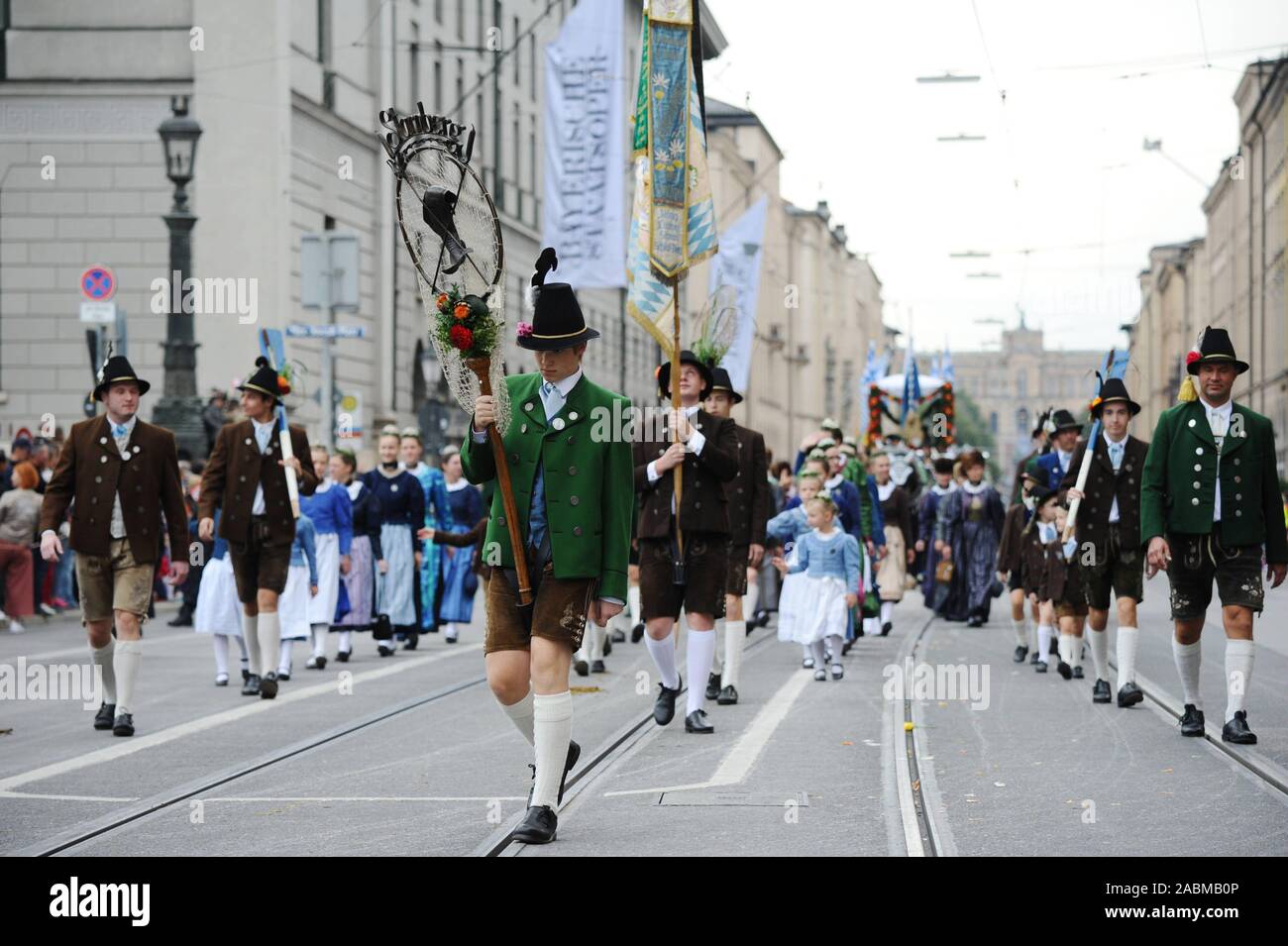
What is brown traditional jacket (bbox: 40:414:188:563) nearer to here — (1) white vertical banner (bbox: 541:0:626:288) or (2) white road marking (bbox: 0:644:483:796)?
(2) white road marking (bbox: 0:644:483:796)

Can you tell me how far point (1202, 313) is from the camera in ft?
285

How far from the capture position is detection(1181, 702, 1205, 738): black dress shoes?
1055 centimetres

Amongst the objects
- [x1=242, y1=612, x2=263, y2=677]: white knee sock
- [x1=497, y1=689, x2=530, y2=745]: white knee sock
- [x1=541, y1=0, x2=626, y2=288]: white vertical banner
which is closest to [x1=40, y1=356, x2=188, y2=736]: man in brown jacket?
[x1=242, y1=612, x2=263, y2=677]: white knee sock

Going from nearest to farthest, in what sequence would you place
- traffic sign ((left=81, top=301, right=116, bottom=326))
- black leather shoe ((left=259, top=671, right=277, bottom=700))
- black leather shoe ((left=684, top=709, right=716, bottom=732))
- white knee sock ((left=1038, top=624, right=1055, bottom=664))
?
1. black leather shoe ((left=684, top=709, right=716, bottom=732))
2. black leather shoe ((left=259, top=671, right=277, bottom=700))
3. white knee sock ((left=1038, top=624, right=1055, bottom=664))
4. traffic sign ((left=81, top=301, right=116, bottom=326))

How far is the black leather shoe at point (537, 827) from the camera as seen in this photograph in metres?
7.23

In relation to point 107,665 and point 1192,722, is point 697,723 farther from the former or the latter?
point 107,665

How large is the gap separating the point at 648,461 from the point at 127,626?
3.07 metres

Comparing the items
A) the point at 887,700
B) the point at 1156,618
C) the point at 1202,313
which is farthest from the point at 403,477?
the point at 1202,313

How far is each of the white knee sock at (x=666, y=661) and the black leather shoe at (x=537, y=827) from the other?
3.74 meters

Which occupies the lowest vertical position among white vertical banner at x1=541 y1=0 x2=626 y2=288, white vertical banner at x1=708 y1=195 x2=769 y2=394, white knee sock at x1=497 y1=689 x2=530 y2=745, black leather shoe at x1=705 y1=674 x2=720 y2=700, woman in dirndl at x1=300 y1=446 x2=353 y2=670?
black leather shoe at x1=705 y1=674 x2=720 y2=700

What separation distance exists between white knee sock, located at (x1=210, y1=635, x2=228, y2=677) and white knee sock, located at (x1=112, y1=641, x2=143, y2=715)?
10.7 feet

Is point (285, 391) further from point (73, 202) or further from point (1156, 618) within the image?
point (73, 202)

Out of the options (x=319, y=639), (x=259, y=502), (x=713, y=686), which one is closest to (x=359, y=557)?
(x=319, y=639)

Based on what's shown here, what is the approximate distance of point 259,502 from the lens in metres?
13.0
